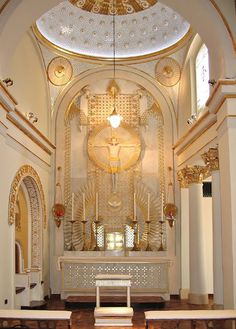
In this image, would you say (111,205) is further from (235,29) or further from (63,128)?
(235,29)

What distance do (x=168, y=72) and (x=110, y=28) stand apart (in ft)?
7.26

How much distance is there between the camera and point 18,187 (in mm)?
11477

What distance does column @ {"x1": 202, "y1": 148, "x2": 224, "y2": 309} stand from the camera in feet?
34.3

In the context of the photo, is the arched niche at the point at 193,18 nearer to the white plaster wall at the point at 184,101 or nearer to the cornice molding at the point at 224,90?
the cornice molding at the point at 224,90

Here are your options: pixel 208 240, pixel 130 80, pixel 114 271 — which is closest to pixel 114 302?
pixel 114 271

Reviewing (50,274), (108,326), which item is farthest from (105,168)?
(108,326)

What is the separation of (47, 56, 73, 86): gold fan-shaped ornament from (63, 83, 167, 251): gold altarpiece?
32.1 inches

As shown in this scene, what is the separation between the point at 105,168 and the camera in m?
16.1

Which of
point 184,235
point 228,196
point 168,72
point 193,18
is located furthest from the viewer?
point 168,72

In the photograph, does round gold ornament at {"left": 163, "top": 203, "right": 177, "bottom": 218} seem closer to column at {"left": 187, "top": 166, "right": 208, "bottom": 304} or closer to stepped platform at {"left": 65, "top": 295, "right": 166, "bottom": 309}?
column at {"left": 187, "top": 166, "right": 208, "bottom": 304}

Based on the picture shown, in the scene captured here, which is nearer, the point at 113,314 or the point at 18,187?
the point at 113,314

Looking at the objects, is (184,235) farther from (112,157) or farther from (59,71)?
(59,71)

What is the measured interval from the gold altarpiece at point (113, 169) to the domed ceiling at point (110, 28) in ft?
4.76

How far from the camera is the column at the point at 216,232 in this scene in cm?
1047
